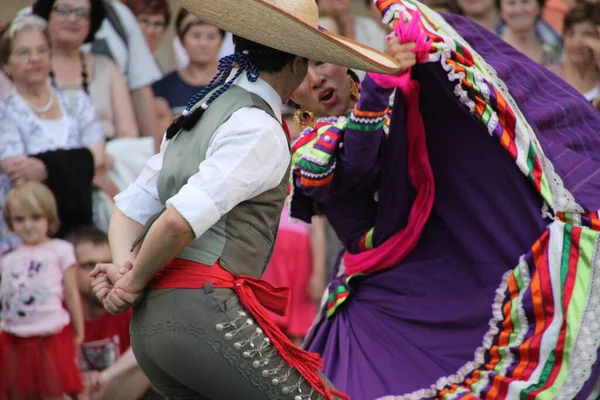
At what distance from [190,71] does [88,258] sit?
1.46m

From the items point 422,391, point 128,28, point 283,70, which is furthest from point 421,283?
point 128,28

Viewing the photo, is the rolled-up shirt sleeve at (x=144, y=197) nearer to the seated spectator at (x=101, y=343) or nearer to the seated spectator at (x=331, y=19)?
the seated spectator at (x=331, y=19)

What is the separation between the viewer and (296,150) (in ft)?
13.3

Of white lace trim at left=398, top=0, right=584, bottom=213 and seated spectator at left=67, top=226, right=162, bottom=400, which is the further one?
seated spectator at left=67, top=226, right=162, bottom=400

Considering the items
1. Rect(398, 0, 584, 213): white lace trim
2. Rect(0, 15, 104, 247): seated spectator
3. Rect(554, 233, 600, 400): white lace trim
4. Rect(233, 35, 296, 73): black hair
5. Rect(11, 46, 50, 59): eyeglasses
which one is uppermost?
Rect(233, 35, 296, 73): black hair

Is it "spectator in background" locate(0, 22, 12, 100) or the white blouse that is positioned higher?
"spectator in background" locate(0, 22, 12, 100)

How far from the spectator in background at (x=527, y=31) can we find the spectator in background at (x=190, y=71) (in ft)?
5.92

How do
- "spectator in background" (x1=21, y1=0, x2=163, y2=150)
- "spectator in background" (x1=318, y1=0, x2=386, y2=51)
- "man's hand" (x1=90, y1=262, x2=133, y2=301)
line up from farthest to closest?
"spectator in background" (x1=318, y1=0, x2=386, y2=51) → "spectator in background" (x1=21, y1=0, x2=163, y2=150) → "man's hand" (x1=90, y1=262, x2=133, y2=301)

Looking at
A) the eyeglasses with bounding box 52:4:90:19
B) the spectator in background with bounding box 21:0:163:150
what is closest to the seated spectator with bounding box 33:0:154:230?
the eyeglasses with bounding box 52:4:90:19

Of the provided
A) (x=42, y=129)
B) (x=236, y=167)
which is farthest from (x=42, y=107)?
(x=236, y=167)

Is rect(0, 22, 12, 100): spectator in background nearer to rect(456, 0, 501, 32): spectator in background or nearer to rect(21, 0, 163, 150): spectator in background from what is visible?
rect(21, 0, 163, 150): spectator in background

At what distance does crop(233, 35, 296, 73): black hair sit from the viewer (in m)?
3.14

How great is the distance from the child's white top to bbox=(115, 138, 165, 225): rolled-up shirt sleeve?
6.87 feet

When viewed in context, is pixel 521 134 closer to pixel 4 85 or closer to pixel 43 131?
pixel 43 131
